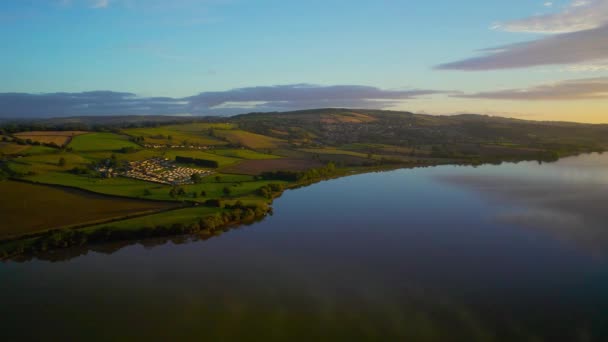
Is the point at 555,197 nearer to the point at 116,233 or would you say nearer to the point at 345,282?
the point at 345,282

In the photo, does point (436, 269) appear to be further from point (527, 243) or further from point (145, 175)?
point (145, 175)

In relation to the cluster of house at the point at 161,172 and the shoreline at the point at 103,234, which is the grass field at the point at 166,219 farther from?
the cluster of house at the point at 161,172

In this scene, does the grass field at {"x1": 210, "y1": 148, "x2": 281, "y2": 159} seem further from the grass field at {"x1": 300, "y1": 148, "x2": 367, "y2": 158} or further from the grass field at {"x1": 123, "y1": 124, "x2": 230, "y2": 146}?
the grass field at {"x1": 300, "y1": 148, "x2": 367, "y2": 158}

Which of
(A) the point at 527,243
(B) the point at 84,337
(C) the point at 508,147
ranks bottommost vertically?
(B) the point at 84,337

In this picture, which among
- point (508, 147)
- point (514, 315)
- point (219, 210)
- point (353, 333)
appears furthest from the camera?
point (508, 147)

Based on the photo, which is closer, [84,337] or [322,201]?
[84,337]

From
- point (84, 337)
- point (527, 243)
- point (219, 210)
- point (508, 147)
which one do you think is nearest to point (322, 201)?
point (219, 210)
